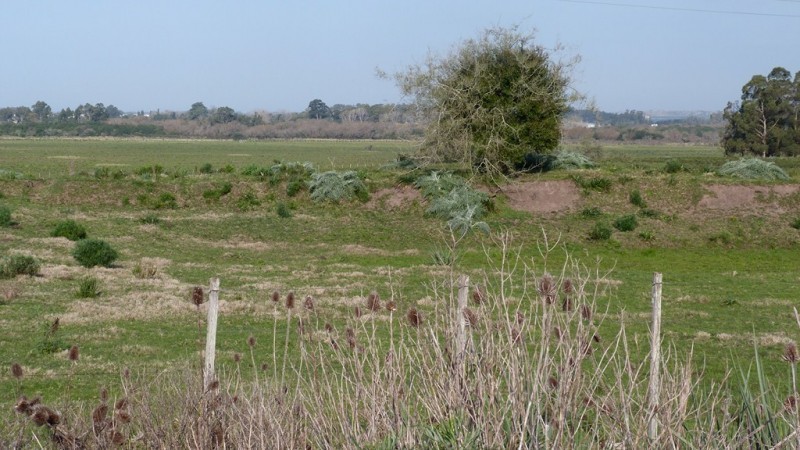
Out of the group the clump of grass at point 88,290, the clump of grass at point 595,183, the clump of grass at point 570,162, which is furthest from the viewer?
the clump of grass at point 570,162

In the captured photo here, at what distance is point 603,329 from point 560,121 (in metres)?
24.3

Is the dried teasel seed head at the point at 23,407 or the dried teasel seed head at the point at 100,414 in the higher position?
the dried teasel seed head at the point at 23,407

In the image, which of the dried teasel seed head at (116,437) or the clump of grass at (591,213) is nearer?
the dried teasel seed head at (116,437)

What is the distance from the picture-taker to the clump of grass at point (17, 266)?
19.9 metres

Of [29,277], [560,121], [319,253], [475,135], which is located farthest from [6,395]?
[560,121]

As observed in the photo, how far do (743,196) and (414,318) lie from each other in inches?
1283

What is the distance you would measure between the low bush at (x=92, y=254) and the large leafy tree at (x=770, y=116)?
46.6 m

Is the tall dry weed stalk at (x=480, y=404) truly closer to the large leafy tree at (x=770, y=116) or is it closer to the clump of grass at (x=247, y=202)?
the clump of grass at (x=247, y=202)

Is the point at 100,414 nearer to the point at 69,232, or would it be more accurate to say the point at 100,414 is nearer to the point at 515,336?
the point at 515,336

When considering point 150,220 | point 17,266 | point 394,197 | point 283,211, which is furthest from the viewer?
point 394,197

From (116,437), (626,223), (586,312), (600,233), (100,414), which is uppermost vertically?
(586,312)

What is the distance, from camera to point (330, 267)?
24.8 m

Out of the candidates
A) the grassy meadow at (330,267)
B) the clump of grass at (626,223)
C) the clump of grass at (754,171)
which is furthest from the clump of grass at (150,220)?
the clump of grass at (754,171)

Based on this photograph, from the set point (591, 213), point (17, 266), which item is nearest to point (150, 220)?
point (17, 266)
